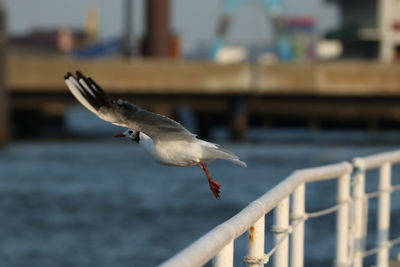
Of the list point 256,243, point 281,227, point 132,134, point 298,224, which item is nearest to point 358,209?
point 298,224

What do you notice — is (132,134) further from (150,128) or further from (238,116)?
(238,116)

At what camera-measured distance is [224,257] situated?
152 inches

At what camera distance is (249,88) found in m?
51.3

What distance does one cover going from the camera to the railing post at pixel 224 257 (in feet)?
12.5

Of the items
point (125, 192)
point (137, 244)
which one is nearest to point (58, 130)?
point (125, 192)

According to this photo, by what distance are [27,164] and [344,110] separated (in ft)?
64.1

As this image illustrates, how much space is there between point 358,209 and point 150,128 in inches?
109

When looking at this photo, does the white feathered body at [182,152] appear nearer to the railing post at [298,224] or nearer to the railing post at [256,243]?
the railing post at [298,224]

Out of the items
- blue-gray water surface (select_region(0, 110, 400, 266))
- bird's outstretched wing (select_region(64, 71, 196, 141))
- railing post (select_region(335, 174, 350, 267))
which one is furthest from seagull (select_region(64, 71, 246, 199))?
blue-gray water surface (select_region(0, 110, 400, 266))

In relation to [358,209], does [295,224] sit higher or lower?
higher

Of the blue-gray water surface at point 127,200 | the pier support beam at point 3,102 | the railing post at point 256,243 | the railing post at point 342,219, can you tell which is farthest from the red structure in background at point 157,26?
the railing post at point 256,243

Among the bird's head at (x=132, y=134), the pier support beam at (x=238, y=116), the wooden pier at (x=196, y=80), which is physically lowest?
the pier support beam at (x=238, y=116)

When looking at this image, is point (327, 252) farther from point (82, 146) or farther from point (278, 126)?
point (278, 126)

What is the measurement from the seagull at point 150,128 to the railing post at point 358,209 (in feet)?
6.69
